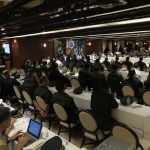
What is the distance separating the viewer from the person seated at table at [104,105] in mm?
4086

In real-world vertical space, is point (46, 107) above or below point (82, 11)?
below

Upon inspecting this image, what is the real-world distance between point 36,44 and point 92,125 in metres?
14.0

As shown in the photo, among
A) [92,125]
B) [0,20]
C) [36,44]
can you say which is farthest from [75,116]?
[36,44]

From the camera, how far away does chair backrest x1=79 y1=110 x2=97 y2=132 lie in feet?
13.0

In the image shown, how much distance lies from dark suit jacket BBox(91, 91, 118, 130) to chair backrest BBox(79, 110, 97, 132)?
0.13m

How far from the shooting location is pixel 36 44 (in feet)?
56.6

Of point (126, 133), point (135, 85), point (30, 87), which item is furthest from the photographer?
point (135, 85)

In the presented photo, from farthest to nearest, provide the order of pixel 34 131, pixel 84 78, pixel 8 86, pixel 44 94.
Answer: pixel 84 78, pixel 8 86, pixel 44 94, pixel 34 131

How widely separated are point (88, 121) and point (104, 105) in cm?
41

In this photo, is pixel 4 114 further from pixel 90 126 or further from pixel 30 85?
pixel 30 85

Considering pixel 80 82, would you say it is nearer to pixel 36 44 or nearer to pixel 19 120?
pixel 19 120

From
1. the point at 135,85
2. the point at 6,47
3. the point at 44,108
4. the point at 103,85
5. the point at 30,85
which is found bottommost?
the point at 44,108

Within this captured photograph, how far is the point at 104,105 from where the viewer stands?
411 cm

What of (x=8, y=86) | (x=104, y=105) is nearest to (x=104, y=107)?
(x=104, y=105)
